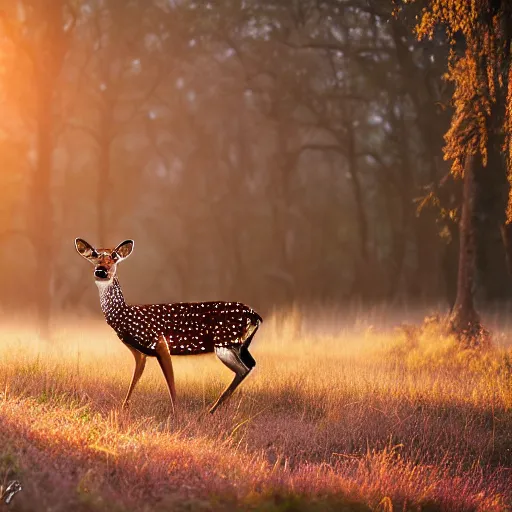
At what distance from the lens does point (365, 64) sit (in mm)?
29562

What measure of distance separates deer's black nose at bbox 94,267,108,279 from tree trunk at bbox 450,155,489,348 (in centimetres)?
991

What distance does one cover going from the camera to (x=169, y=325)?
9.08m

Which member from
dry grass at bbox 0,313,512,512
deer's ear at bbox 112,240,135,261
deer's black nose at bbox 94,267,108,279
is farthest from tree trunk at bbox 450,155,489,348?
deer's black nose at bbox 94,267,108,279

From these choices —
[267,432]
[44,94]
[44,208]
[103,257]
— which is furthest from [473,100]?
[44,94]

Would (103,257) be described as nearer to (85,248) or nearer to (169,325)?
(85,248)

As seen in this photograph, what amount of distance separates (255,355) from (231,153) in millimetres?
23105

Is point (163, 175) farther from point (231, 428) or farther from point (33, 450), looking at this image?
point (33, 450)

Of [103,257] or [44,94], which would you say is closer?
[103,257]

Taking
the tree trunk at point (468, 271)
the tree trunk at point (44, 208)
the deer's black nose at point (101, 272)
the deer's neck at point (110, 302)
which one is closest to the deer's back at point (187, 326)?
the deer's neck at point (110, 302)

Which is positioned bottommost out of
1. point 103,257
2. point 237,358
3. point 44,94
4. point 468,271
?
point 237,358

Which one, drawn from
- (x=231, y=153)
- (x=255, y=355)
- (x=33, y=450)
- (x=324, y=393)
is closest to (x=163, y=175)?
(x=231, y=153)

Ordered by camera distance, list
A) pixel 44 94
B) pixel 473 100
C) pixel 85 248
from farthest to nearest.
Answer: pixel 44 94, pixel 473 100, pixel 85 248

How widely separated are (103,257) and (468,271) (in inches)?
401

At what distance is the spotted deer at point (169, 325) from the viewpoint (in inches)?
353
